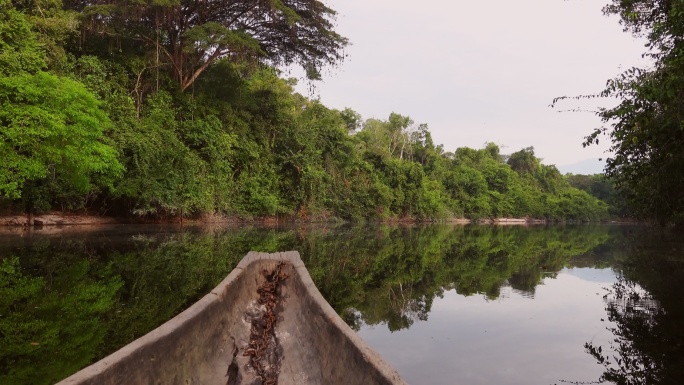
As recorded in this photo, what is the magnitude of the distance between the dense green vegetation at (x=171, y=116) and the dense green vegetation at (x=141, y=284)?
14.2ft

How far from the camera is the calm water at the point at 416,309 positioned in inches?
152

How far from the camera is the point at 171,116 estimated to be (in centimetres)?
2162

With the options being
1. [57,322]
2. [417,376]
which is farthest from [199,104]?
[417,376]

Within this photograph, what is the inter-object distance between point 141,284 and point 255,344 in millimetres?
4021

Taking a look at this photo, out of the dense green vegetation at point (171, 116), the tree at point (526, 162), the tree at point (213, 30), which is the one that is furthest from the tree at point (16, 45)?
the tree at point (526, 162)

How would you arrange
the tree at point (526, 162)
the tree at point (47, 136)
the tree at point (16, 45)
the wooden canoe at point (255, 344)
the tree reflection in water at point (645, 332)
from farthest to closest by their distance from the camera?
1. the tree at point (526, 162)
2. the tree at point (16, 45)
3. the tree at point (47, 136)
4. the tree reflection in water at point (645, 332)
5. the wooden canoe at point (255, 344)

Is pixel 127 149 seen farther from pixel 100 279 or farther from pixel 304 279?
pixel 304 279

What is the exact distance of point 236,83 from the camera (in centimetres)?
2623

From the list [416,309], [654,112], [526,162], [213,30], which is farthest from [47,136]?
[526,162]

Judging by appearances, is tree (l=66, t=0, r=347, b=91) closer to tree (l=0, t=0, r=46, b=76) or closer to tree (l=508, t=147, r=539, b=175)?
tree (l=0, t=0, r=46, b=76)

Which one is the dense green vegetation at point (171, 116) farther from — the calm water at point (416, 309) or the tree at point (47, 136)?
the calm water at point (416, 309)

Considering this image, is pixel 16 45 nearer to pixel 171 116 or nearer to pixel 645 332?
pixel 171 116

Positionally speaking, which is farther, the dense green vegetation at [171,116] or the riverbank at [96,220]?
the riverbank at [96,220]

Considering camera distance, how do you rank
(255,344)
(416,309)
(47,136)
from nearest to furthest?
(255,344), (416,309), (47,136)
